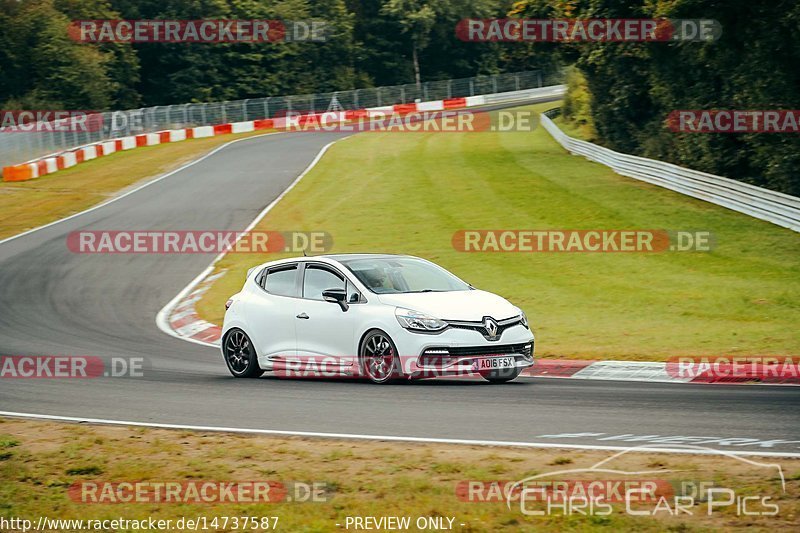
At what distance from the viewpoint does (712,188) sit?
3072cm

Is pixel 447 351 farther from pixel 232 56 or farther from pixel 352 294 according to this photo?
pixel 232 56

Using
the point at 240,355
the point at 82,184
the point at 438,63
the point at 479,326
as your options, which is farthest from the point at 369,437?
the point at 438,63

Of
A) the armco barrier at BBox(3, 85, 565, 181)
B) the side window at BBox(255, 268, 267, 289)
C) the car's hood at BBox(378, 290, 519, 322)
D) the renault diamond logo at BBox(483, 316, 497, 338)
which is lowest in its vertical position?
the renault diamond logo at BBox(483, 316, 497, 338)

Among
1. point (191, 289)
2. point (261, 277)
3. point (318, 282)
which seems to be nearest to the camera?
point (318, 282)

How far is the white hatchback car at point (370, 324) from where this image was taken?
12.5 meters

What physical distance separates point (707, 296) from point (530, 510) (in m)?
13.3

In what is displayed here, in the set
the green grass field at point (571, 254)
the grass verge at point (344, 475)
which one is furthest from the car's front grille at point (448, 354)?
the grass verge at point (344, 475)

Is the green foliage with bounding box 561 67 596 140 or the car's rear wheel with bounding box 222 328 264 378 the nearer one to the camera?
the car's rear wheel with bounding box 222 328 264 378

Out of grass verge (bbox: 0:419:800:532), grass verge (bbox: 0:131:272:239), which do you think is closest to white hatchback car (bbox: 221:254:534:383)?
grass verge (bbox: 0:419:800:532)

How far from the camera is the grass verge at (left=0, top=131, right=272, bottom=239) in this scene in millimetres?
35344

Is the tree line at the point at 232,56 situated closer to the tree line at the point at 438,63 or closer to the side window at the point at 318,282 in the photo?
the tree line at the point at 438,63

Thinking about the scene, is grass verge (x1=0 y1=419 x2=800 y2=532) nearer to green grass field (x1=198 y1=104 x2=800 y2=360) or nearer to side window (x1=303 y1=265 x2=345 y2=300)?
side window (x1=303 y1=265 x2=345 y2=300)

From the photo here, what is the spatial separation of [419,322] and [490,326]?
82 cm

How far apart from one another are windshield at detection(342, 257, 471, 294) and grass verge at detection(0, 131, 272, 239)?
2054 cm
